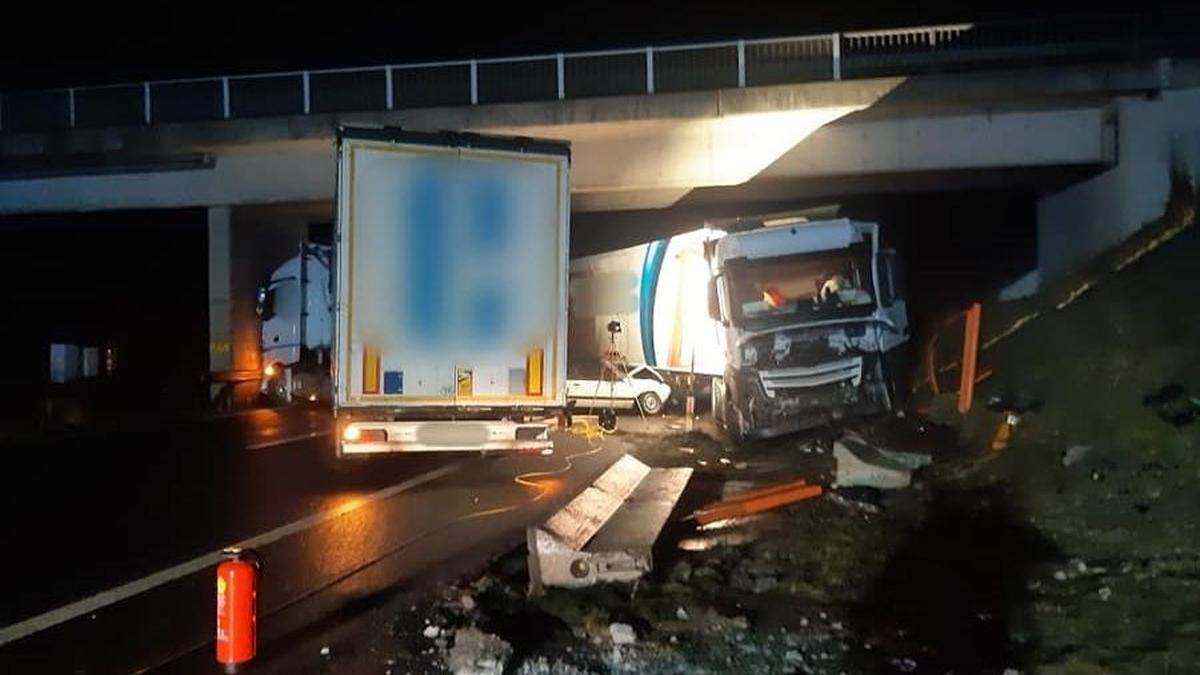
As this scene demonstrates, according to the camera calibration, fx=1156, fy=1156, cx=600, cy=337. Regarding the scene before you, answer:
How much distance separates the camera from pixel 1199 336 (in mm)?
13273

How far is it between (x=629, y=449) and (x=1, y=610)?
10.5 metres

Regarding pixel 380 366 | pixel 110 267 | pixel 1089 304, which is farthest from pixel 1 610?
pixel 110 267

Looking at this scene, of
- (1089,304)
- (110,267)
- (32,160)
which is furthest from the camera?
(110,267)

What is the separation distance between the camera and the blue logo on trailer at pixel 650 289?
70.6 feet

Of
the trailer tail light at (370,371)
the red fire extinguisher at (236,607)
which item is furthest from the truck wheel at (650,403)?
the red fire extinguisher at (236,607)

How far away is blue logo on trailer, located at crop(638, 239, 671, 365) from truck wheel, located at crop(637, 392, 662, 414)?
0.66 meters

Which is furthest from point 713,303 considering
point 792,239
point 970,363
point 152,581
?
point 152,581

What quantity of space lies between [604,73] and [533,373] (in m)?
11.9

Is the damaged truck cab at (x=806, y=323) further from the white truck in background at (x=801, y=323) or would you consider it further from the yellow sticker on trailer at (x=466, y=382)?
the yellow sticker on trailer at (x=466, y=382)

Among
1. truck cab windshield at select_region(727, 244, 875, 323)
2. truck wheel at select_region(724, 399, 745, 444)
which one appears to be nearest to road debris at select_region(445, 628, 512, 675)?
truck cab windshield at select_region(727, 244, 875, 323)

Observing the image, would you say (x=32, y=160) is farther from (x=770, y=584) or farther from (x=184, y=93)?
(x=770, y=584)

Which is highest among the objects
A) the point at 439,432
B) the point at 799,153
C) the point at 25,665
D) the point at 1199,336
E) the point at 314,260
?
the point at 799,153

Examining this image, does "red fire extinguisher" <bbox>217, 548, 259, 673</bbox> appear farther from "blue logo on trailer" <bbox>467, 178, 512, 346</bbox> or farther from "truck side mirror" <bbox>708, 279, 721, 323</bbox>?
"truck side mirror" <bbox>708, 279, 721, 323</bbox>

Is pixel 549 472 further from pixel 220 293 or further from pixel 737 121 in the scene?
pixel 220 293
